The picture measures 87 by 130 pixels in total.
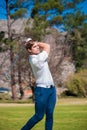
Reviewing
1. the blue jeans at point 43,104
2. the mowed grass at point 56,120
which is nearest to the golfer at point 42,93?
the blue jeans at point 43,104

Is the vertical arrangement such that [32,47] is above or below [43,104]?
above

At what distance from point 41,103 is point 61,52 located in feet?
112

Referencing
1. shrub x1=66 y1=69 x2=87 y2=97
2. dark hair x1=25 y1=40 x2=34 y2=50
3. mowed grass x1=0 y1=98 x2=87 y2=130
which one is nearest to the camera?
dark hair x1=25 y1=40 x2=34 y2=50

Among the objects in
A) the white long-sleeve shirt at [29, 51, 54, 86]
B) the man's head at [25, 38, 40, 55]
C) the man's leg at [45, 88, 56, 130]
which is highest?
the man's head at [25, 38, 40, 55]

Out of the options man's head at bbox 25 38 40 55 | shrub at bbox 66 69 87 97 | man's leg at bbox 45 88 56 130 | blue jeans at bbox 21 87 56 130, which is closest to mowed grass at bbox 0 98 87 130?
man's leg at bbox 45 88 56 130

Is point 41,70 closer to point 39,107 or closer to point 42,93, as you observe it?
point 42,93

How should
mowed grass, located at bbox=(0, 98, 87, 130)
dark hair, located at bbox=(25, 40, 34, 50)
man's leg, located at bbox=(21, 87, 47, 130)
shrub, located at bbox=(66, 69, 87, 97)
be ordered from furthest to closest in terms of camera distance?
shrub, located at bbox=(66, 69, 87, 97), mowed grass, located at bbox=(0, 98, 87, 130), dark hair, located at bbox=(25, 40, 34, 50), man's leg, located at bbox=(21, 87, 47, 130)

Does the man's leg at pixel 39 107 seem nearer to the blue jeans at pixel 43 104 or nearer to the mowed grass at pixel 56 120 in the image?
the blue jeans at pixel 43 104

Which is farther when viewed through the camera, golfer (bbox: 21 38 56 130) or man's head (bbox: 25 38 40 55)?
man's head (bbox: 25 38 40 55)

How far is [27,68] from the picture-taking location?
3884cm

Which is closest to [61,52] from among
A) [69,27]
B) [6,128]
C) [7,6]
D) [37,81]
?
[69,27]

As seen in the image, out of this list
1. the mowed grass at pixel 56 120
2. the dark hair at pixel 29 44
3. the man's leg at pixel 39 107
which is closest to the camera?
the man's leg at pixel 39 107

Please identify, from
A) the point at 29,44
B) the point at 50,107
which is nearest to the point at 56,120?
the point at 50,107

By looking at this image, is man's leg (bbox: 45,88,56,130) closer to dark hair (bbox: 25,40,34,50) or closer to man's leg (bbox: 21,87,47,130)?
man's leg (bbox: 21,87,47,130)
